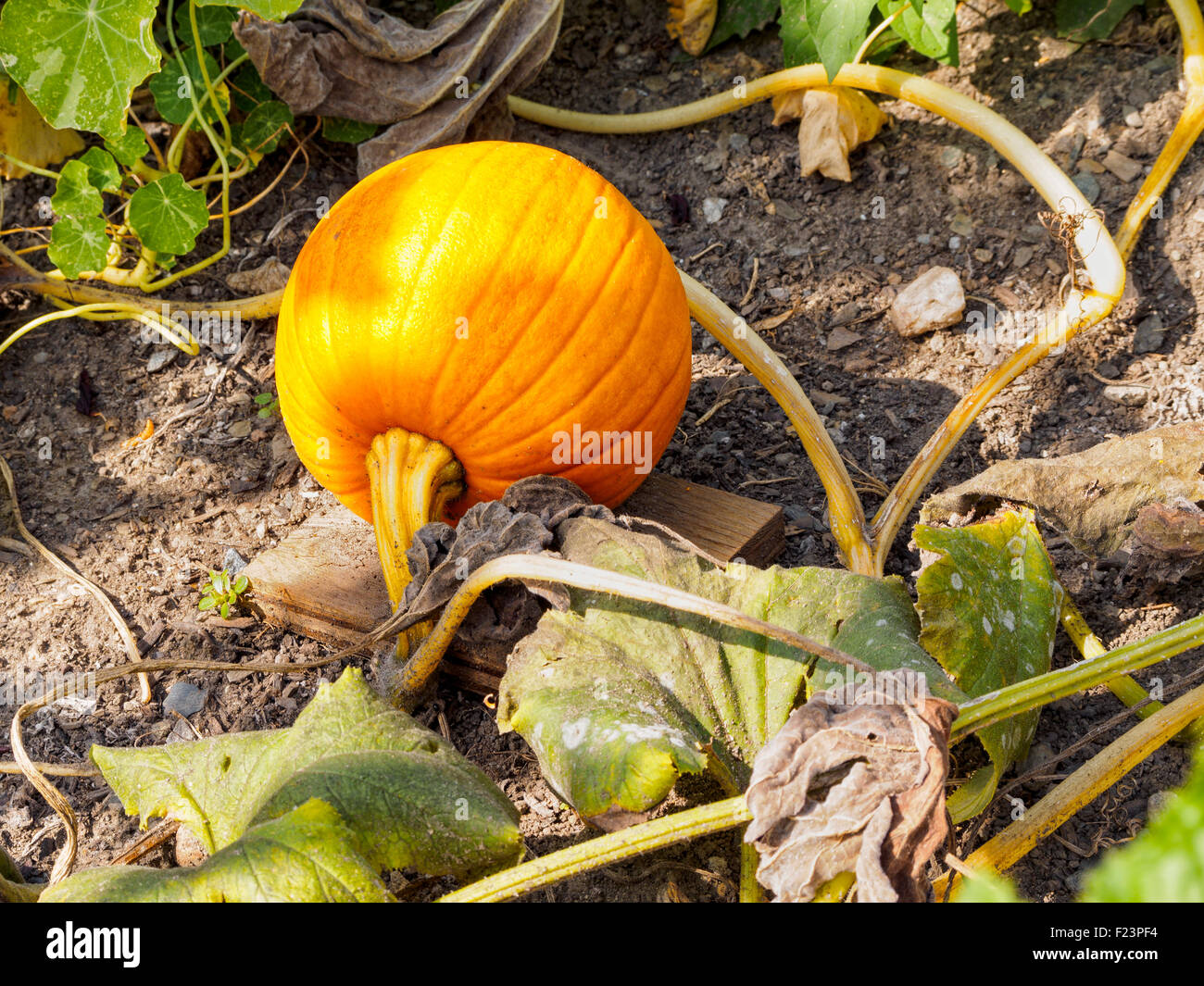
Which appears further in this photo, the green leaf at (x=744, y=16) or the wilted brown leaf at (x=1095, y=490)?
the green leaf at (x=744, y=16)

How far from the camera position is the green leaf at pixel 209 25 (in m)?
2.67

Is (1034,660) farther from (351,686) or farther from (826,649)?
(351,686)

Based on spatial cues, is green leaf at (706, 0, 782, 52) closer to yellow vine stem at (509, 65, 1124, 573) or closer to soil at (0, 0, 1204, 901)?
soil at (0, 0, 1204, 901)

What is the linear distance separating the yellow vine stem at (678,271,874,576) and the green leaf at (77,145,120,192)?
1.42 m

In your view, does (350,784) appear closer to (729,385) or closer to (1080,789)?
(1080,789)

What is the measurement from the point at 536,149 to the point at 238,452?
1017mm

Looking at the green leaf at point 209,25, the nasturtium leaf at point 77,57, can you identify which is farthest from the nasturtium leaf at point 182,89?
the nasturtium leaf at point 77,57

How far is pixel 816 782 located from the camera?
1.17 meters

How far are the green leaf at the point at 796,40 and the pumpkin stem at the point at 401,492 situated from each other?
5.08 feet

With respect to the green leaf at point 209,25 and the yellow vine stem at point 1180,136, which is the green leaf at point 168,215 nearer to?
the green leaf at point 209,25

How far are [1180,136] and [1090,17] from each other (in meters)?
0.77

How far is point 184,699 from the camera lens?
6.24 ft

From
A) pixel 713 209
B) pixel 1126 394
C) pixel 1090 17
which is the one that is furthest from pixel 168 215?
pixel 1090 17

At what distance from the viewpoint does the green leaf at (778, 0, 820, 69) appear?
8.80 ft
